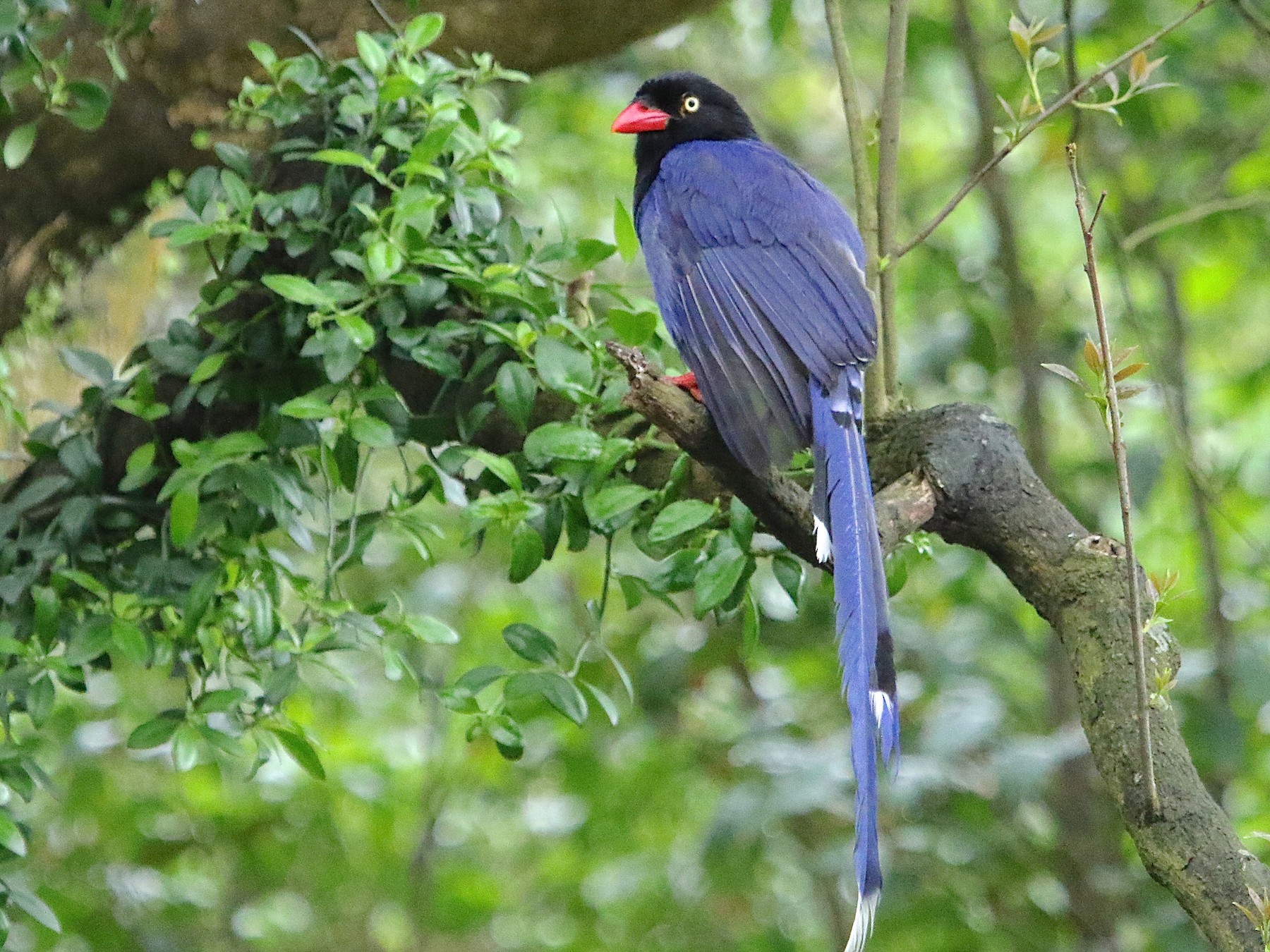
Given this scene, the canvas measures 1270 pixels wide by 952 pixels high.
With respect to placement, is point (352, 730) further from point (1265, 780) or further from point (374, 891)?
point (1265, 780)

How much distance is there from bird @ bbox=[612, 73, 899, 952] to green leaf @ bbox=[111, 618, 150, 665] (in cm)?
97

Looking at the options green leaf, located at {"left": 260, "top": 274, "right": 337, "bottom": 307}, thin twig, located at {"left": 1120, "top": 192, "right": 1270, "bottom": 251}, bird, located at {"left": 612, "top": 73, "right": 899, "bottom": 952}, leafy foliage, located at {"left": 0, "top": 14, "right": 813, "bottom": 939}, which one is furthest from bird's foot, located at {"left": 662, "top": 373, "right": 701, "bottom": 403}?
thin twig, located at {"left": 1120, "top": 192, "right": 1270, "bottom": 251}

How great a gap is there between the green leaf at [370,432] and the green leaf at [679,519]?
0.44 meters

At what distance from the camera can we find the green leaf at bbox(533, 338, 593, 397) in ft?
6.76

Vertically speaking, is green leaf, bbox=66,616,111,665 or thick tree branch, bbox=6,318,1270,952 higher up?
thick tree branch, bbox=6,318,1270,952

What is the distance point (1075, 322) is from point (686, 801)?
2.15 metres

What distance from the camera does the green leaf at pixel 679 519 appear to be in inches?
75.7

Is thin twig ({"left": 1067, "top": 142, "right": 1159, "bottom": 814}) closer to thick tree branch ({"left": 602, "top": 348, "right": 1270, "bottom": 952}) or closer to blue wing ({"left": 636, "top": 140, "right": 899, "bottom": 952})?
thick tree branch ({"left": 602, "top": 348, "right": 1270, "bottom": 952})

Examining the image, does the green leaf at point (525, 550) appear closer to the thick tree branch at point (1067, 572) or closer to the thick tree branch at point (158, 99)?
the thick tree branch at point (1067, 572)

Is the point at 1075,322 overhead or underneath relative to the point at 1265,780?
overhead

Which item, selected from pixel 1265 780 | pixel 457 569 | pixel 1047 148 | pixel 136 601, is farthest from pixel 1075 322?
pixel 136 601

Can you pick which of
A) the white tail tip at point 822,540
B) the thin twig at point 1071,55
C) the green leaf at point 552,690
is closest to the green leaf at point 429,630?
the green leaf at point 552,690

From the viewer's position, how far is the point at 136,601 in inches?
86.3

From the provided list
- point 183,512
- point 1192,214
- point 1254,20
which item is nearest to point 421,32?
point 183,512
